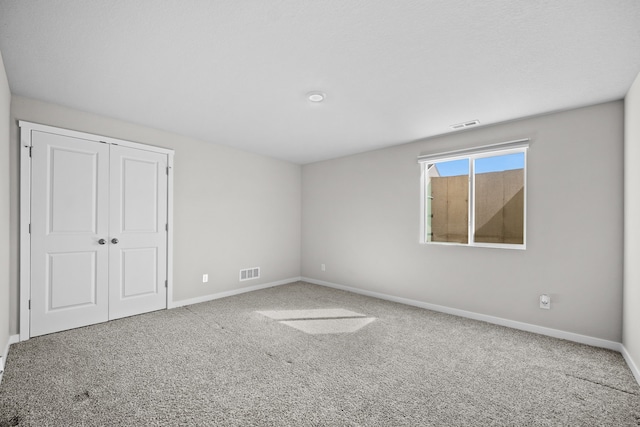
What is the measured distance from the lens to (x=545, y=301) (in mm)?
3191

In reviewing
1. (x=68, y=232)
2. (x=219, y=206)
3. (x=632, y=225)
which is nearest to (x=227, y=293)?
(x=219, y=206)

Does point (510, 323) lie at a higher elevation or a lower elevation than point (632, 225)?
lower

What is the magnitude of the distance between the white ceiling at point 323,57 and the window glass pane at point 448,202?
2.72ft

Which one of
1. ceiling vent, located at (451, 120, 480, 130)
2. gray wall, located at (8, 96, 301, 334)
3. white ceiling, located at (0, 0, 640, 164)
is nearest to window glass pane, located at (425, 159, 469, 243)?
ceiling vent, located at (451, 120, 480, 130)

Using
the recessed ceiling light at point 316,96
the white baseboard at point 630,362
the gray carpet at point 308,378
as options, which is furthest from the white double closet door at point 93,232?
the white baseboard at point 630,362

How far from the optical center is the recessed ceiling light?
2770 mm

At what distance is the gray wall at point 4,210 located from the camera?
242cm

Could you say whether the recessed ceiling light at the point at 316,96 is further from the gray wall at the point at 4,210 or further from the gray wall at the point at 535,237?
the gray wall at the point at 4,210

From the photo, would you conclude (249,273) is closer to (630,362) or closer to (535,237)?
(535,237)

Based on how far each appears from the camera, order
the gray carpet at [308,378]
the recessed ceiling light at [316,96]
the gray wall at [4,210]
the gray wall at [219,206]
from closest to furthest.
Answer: the gray carpet at [308,378], the gray wall at [4,210], the recessed ceiling light at [316,96], the gray wall at [219,206]

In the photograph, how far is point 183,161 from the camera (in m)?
4.21

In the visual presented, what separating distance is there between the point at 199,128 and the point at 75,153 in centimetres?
135

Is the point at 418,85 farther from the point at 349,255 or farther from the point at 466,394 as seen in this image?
the point at 349,255

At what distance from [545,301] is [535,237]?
0.69 metres
